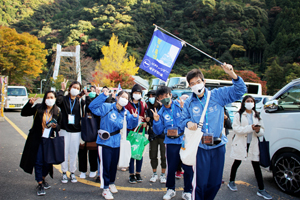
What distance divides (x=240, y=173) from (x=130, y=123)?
9.44ft

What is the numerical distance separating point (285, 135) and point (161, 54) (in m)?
3.51

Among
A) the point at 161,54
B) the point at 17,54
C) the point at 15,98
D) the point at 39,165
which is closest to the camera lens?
the point at 39,165

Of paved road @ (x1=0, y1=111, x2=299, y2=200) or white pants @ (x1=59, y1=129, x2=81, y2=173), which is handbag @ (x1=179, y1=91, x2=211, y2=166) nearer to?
paved road @ (x1=0, y1=111, x2=299, y2=200)

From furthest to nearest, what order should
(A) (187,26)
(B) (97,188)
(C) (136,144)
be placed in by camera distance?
(A) (187,26) → (C) (136,144) → (B) (97,188)

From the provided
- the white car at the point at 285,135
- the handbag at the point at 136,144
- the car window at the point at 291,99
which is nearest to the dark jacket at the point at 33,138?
the handbag at the point at 136,144

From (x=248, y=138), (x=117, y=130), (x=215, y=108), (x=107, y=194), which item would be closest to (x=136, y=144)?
(x=117, y=130)

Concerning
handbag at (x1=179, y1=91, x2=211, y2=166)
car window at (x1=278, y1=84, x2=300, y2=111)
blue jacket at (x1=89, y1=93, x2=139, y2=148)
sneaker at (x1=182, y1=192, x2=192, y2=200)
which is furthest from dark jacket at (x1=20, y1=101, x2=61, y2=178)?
car window at (x1=278, y1=84, x2=300, y2=111)

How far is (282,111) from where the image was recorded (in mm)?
3773

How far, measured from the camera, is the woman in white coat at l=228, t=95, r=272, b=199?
3596 millimetres

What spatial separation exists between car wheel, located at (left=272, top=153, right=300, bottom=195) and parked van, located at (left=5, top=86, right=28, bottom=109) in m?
16.7

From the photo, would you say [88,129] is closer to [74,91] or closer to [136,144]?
[74,91]

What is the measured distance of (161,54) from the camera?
19.0 feet

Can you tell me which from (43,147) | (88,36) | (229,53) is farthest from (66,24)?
(43,147)

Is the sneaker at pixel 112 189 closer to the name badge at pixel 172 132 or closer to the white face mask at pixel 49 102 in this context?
the name badge at pixel 172 132
